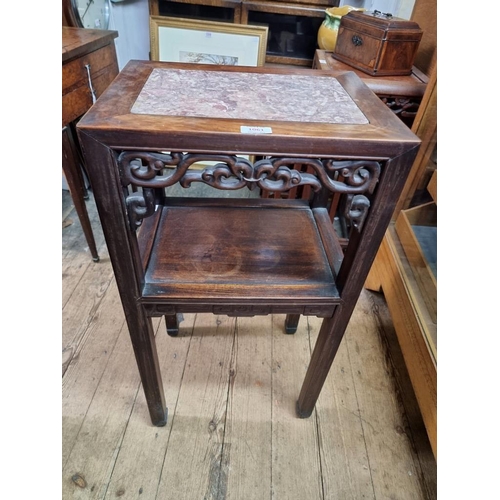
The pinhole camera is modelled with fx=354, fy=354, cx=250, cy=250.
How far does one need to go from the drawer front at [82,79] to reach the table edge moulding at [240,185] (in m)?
0.45

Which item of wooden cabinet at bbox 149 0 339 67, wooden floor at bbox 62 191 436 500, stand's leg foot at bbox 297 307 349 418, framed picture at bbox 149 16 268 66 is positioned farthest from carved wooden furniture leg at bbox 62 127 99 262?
stand's leg foot at bbox 297 307 349 418

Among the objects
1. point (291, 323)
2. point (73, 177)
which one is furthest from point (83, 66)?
point (291, 323)

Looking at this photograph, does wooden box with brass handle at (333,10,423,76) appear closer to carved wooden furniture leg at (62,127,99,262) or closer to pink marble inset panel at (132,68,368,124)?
pink marble inset panel at (132,68,368,124)

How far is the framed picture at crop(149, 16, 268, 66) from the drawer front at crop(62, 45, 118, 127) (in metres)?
0.36

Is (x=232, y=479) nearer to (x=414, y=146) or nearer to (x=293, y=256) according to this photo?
(x=293, y=256)

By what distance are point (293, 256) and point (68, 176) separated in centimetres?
89

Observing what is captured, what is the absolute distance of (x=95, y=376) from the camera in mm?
1046

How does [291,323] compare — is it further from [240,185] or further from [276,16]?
[276,16]

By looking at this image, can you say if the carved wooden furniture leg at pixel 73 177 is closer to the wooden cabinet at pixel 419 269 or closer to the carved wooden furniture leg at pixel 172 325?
the carved wooden furniture leg at pixel 172 325

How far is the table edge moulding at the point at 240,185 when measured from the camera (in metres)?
0.49

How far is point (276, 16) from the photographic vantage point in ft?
4.96

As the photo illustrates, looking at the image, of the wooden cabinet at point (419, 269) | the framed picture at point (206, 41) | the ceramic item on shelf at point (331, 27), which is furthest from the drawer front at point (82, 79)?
the wooden cabinet at point (419, 269)

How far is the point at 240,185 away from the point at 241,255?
0.23 m

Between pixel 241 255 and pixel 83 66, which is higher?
pixel 83 66
